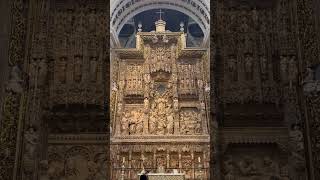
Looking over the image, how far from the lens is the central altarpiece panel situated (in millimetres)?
16531

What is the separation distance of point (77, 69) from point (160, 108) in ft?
A: 32.8

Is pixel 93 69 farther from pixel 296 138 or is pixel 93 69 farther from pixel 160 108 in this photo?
pixel 160 108

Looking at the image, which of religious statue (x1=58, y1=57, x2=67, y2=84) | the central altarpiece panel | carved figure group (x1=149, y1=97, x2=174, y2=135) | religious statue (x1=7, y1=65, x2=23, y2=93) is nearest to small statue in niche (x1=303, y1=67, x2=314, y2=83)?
religious statue (x1=58, y1=57, x2=67, y2=84)

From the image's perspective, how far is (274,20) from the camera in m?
7.91

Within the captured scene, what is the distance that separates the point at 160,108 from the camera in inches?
693

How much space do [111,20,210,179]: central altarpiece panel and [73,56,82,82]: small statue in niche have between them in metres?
8.59

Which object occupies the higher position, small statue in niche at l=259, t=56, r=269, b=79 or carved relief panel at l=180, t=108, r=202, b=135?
small statue in niche at l=259, t=56, r=269, b=79

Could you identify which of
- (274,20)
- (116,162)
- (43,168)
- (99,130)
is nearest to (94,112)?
(99,130)

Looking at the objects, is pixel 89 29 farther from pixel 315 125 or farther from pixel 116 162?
pixel 116 162

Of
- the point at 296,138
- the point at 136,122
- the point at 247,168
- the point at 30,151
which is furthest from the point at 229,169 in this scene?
the point at 136,122

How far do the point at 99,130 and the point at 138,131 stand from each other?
9.75 meters

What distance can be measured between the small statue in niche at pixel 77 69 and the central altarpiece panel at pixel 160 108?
28.2 feet

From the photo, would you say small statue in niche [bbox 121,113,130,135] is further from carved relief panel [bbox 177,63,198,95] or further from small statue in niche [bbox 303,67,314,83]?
small statue in niche [bbox 303,67,314,83]

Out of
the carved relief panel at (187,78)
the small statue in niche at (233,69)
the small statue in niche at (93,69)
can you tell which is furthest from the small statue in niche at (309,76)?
the carved relief panel at (187,78)
